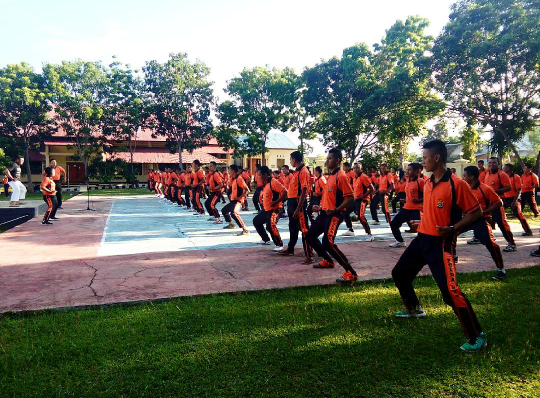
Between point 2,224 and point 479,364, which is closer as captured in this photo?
point 479,364

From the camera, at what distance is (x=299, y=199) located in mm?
7164

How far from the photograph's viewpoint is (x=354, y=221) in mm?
13562

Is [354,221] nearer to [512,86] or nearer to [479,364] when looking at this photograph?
[479,364]

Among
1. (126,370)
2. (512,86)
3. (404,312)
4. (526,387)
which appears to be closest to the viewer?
(526,387)

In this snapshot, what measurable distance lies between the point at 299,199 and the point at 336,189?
1.32 meters

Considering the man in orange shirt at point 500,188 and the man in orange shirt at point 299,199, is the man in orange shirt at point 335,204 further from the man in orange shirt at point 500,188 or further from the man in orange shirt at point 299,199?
the man in orange shirt at point 500,188

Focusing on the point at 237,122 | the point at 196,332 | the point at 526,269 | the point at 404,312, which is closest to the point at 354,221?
the point at 526,269

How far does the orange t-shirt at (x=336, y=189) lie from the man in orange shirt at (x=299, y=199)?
0.91 meters

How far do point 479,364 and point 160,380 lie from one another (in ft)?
8.52

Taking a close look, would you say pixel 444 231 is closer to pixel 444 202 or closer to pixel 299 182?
pixel 444 202

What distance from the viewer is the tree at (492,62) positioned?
16.7m

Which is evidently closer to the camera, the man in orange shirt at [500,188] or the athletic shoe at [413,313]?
the athletic shoe at [413,313]

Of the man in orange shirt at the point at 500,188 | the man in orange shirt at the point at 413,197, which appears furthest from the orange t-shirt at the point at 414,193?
the man in orange shirt at the point at 500,188

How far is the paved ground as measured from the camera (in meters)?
5.34
